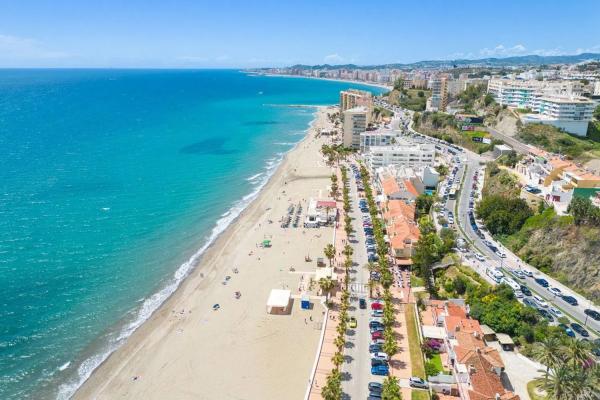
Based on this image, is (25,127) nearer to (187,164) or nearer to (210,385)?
(187,164)

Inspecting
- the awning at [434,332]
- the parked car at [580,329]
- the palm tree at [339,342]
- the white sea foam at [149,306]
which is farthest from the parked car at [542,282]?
the white sea foam at [149,306]

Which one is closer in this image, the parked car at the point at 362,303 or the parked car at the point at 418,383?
the parked car at the point at 418,383

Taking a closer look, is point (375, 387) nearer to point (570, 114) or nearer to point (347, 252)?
point (347, 252)

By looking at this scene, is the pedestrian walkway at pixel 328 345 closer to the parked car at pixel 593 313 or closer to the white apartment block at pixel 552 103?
the parked car at pixel 593 313

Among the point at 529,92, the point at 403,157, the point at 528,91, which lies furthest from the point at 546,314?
the point at 528,91

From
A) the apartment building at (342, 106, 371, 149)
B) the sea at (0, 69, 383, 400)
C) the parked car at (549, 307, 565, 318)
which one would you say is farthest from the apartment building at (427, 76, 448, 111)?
the parked car at (549, 307, 565, 318)

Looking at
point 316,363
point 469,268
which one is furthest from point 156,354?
point 469,268
